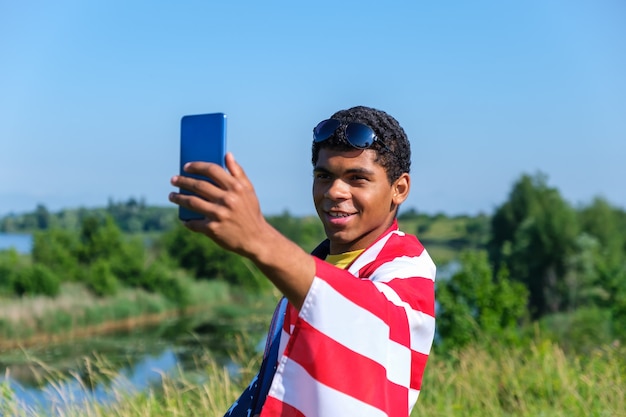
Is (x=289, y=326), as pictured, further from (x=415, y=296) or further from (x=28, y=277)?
(x=28, y=277)

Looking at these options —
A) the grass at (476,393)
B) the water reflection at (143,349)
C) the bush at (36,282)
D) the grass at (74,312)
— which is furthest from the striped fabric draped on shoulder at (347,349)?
the bush at (36,282)

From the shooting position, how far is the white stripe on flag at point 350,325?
152cm

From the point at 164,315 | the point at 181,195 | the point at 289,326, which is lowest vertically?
the point at 164,315

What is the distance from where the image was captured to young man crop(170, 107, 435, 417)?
1.38 m

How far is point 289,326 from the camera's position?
1.67 meters

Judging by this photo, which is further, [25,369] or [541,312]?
[541,312]

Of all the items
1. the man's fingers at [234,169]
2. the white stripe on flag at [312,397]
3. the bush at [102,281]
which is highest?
the man's fingers at [234,169]

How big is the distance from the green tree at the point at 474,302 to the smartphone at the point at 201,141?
12419mm

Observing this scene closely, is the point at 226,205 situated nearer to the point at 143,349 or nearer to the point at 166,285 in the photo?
the point at 143,349

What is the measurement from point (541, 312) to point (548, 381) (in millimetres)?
33413

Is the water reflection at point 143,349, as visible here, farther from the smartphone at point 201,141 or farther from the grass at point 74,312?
the smartphone at point 201,141

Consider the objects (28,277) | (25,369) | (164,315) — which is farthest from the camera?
(164,315)

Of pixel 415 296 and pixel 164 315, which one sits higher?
pixel 415 296

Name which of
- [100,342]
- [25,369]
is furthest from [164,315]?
[25,369]
